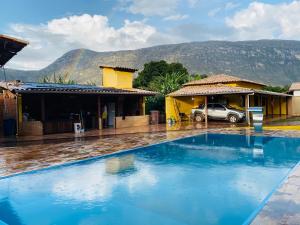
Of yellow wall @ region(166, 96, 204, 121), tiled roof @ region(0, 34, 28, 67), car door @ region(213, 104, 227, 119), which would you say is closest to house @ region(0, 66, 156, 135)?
yellow wall @ region(166, 96, 204, 121)

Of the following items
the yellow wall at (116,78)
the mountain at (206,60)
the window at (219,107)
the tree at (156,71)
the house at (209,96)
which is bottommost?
the window at (219,107)

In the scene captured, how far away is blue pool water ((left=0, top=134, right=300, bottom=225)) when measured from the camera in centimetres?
515

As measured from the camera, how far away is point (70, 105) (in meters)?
19.3

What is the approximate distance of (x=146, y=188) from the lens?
679 cm

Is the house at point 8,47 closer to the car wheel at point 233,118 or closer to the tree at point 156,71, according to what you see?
the car wheel at point 233,118

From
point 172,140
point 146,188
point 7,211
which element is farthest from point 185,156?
point 7,211

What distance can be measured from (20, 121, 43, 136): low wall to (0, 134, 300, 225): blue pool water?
749 centimetres

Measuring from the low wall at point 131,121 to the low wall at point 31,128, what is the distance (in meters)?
5.23

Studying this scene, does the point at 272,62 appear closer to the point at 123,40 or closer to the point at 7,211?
the point at 123,40

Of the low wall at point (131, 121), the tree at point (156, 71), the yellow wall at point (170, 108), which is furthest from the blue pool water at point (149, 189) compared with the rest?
the tree at point (156, 71)

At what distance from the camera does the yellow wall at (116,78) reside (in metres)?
23.4

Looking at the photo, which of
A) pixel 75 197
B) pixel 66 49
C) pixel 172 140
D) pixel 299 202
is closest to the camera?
pixel 299 202

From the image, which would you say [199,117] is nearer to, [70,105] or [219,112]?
[219,112]

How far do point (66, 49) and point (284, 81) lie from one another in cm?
6615
